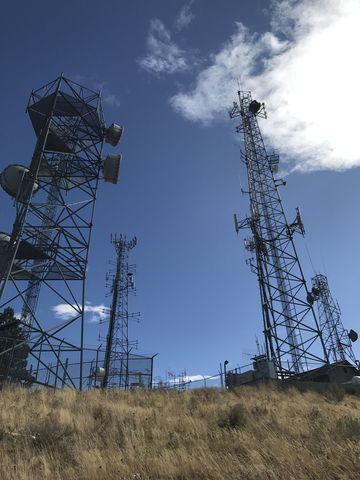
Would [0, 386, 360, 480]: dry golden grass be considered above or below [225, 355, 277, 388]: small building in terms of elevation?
below

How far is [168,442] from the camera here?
24.2 feet

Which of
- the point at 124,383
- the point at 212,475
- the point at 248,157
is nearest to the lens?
the point at 212,475

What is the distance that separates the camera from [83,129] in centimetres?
1908

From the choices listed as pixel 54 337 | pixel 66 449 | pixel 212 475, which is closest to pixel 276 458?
pixel 212 475

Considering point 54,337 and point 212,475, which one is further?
point 54,337

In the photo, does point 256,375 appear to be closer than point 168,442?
No

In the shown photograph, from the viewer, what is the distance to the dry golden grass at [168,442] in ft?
17.9

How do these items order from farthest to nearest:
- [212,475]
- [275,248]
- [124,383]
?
[275,248] → [124,383] → [212,475]

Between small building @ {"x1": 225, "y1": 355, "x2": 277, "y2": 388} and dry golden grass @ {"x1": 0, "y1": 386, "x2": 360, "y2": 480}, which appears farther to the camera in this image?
small building @ {"x1": 225, "y1": 355, "x2": 277, "y2": 388}

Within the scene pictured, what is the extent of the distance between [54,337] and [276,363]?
12.4m

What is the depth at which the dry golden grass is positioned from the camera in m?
5.45

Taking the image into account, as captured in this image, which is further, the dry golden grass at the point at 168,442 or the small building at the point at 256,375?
the small building at the point at 256,375

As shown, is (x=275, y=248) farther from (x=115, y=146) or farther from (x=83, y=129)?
(x=83, y=129)

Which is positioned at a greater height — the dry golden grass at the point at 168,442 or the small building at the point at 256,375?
the small building at the point at 256,375
